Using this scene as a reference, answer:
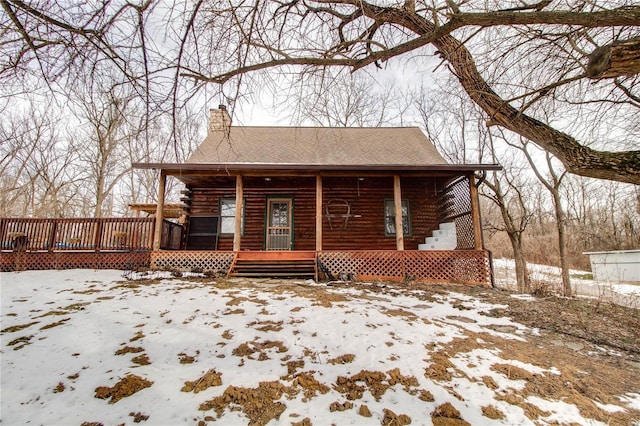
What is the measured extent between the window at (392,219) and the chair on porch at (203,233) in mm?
6559

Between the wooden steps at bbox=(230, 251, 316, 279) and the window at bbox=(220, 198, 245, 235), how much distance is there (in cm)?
240

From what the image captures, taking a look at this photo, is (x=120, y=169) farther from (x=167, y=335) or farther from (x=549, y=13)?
(x=549, y=13)

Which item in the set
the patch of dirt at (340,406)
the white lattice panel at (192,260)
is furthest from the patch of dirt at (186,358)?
the white lattice panel at (192,260)

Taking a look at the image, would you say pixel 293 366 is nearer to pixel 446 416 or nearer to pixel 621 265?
pixel 446 416

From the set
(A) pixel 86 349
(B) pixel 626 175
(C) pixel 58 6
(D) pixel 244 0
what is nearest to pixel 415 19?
(D) pixel 244 0

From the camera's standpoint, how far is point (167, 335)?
3.43 m

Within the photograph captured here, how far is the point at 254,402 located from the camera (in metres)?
2.21

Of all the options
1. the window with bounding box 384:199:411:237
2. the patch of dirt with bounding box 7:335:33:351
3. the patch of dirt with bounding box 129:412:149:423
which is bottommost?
the patch of dirt with bounding box 129:412:149:423

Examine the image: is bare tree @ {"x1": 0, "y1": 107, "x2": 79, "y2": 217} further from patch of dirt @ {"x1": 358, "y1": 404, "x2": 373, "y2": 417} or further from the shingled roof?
patch of dirt @ {"x1": 358, "y1": 404, "x2": 373, "y2": 417}

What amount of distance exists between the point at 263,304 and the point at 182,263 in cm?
466

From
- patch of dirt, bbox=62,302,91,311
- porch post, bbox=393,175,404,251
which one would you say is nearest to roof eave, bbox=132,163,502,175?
porch post, bbox=393,175,404,251

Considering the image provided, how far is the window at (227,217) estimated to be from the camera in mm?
10648

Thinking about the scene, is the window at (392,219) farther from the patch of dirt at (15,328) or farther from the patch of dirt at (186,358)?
the patch of dirt at (15,328)

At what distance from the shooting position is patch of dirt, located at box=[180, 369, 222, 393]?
7.67ft
